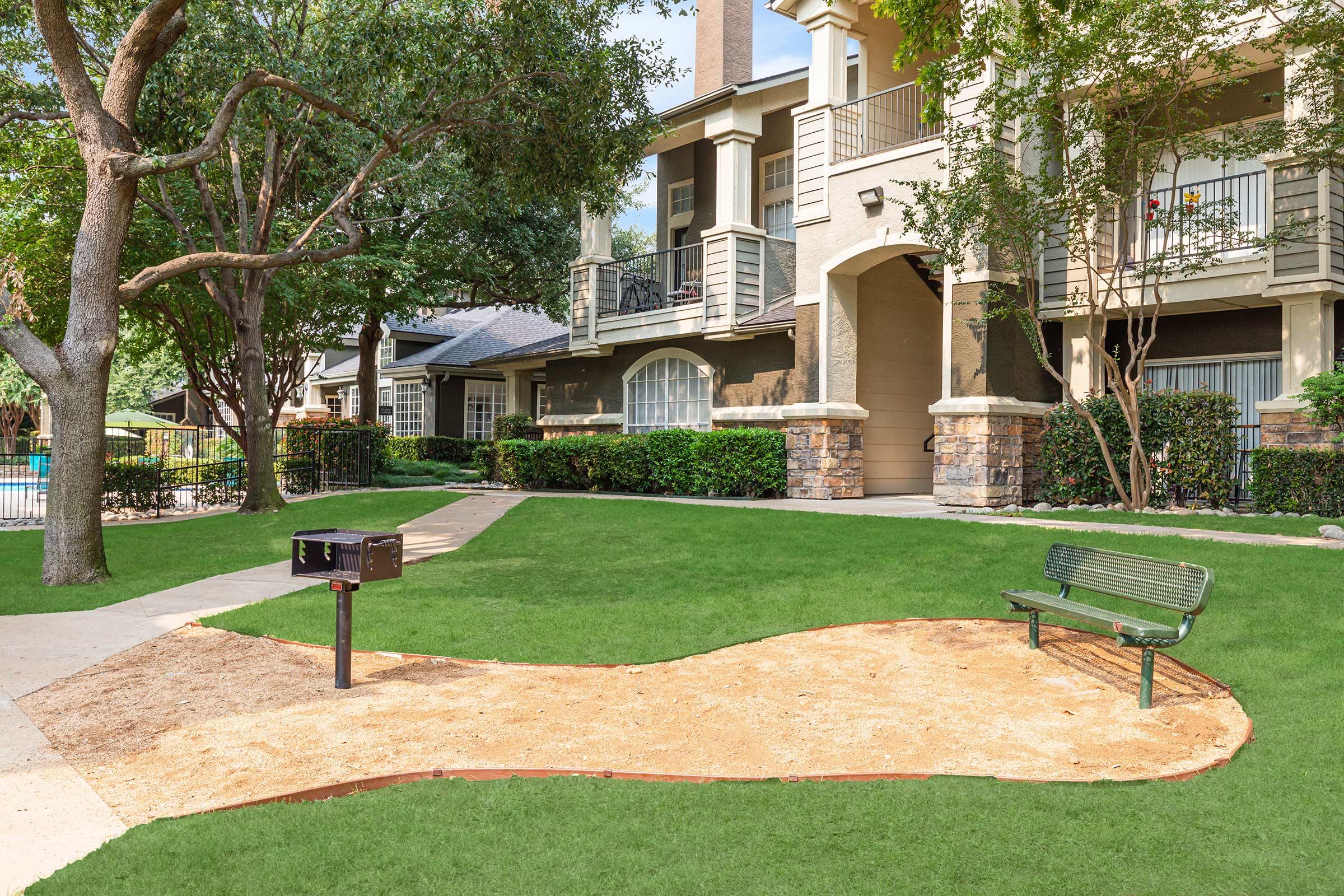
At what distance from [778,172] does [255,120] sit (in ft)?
37.1

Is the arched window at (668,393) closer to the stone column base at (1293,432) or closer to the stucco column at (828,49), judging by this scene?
the stucco column at (828,49)

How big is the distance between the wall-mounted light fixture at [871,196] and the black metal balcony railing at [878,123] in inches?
34.6

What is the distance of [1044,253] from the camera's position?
1590cm

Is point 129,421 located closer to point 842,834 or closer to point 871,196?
point 871,196

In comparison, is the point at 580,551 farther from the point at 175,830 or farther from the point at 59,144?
the point at 59,144

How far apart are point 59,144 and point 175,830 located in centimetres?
1814

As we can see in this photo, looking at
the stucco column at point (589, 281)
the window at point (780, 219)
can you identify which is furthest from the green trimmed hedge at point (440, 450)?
the window at point (780, 219)

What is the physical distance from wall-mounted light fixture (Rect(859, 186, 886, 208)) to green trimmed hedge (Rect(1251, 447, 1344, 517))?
21.9 ft

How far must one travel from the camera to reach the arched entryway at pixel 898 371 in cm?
1834

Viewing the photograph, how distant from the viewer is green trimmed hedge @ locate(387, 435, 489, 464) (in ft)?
100

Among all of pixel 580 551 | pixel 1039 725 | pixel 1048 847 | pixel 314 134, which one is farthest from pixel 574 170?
pixel 1048 847

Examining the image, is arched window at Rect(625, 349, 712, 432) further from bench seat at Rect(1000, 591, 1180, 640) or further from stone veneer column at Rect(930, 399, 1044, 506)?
bench seat at Rect(1000, 591, 1180, 640)

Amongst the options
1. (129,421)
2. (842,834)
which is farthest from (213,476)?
(842,834)

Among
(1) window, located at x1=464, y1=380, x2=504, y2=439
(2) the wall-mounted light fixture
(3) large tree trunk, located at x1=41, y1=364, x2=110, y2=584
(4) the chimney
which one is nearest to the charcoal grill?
(3) large tree trunk, located at x1=41, y1=364, x2=110, y2=584
